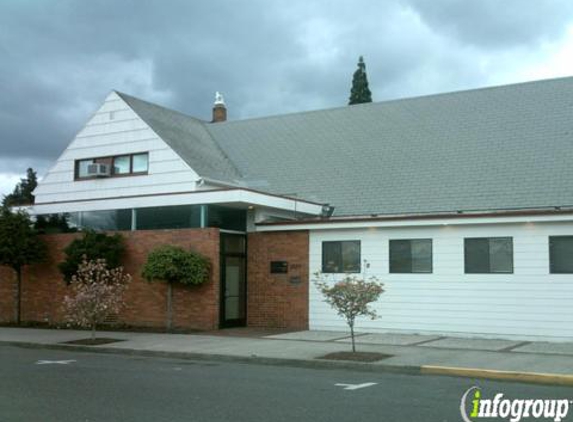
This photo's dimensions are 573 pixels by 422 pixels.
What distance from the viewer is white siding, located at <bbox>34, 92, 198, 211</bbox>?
2366cm

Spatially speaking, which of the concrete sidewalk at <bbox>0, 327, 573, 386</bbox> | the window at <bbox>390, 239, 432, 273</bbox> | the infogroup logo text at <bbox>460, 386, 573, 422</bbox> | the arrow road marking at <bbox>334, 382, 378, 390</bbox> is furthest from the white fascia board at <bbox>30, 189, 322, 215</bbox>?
the infogroup logo text at <bbox>460, 386, 573, 422</bbox>

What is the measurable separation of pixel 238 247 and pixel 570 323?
394 inches

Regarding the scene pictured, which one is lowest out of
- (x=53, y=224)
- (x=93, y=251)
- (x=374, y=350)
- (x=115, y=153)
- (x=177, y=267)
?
(x=374, y=350)

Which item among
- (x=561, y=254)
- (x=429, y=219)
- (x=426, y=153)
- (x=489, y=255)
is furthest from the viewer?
(x=426, y=153)

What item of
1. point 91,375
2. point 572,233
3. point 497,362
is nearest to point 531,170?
point 572,233

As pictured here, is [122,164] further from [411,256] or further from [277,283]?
[411,256]

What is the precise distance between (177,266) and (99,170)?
6.36 meters

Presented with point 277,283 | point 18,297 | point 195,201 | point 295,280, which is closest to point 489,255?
point 295,280

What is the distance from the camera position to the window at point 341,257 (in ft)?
67.8

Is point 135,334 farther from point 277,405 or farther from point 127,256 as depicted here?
point 277,405

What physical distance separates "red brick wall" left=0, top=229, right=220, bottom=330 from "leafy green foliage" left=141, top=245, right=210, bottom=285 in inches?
19.2

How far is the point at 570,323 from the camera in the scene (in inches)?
686

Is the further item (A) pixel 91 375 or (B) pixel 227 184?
(B) pixel 227 184

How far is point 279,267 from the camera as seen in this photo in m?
21.8
